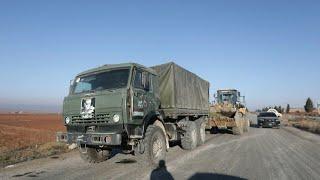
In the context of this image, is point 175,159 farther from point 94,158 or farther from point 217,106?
point 217,106

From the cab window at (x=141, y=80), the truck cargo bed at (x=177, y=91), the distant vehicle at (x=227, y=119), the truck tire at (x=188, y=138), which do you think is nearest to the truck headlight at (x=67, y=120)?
the cab window at (x=141, y=80)

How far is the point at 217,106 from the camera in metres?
25.7

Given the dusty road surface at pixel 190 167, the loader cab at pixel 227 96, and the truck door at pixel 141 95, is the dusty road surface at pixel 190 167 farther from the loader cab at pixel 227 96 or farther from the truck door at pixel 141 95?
the loader cab at pixel 227 96

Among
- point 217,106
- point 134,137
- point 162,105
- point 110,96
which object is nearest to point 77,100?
point 110,96

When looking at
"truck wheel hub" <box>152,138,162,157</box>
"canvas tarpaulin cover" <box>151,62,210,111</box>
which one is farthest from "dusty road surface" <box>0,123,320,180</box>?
"canvas tarpaulin cover" <box>151,62,210,111</box>

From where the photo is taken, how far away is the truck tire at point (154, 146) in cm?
1055

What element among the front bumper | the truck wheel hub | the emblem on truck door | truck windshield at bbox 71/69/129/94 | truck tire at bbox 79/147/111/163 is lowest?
truck tire at bbox 79/147/111/163

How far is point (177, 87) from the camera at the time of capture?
14.2 m

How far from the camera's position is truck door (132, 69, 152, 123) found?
10523 mm

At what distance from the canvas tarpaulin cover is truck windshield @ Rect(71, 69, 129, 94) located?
104 inches

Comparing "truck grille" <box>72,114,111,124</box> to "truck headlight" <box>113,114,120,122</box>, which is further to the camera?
"truck grille" <box>72,114,111,124</box>

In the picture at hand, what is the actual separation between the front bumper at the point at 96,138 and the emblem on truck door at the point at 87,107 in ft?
1.69

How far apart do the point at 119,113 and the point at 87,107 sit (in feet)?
3.53

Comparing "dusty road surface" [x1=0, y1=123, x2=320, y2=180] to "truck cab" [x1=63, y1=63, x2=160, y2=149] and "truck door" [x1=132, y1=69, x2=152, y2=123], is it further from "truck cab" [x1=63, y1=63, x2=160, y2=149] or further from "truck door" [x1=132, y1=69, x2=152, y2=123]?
"truck door" [x1=132, y1=69, x2=152, y2=123]
